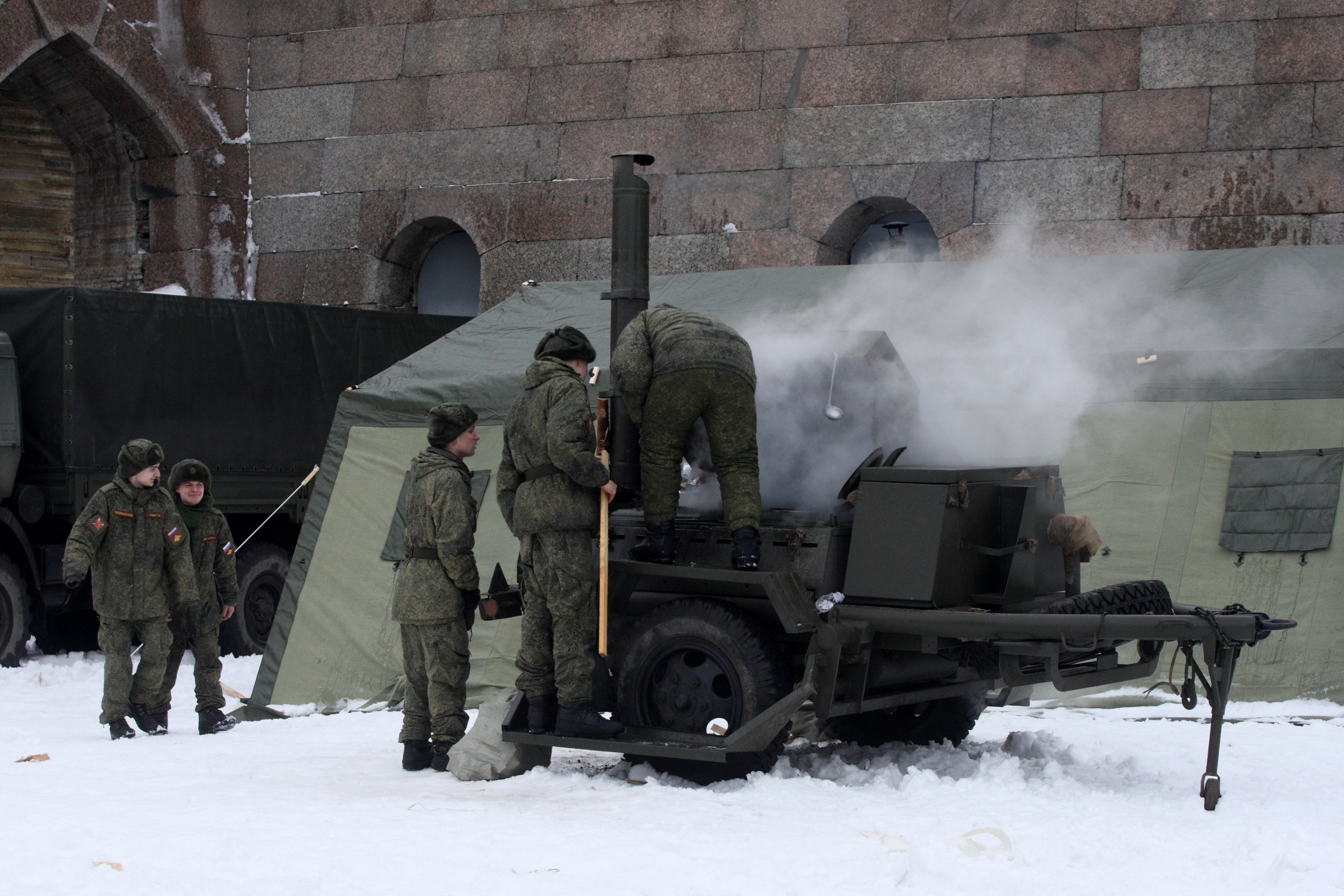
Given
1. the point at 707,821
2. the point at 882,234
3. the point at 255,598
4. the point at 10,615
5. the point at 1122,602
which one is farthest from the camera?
the point at 882,234

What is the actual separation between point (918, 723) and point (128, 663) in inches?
161

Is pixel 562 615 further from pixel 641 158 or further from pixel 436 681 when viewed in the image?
pixel 641 158

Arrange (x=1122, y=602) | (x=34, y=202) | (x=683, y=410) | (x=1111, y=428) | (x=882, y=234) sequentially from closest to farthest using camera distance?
(x=1122, y=602), (x=683, y=410), (x=1111, y=428), (x=882, y=234), (x=34, y=202)

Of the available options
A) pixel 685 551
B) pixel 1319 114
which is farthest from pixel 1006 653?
pixel 1319 114

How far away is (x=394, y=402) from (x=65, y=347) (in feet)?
9.98

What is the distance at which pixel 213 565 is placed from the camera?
26.0 feet

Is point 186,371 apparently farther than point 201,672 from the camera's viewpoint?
Yes

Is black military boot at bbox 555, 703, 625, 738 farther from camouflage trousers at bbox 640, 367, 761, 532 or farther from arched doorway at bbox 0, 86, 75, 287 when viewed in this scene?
arched doorway at bbox 0, 86, 75, 287

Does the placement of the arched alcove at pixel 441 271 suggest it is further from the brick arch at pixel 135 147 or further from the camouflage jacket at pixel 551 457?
the camouflage jacket at pixel 551 457

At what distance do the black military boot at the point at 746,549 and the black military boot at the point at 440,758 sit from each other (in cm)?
152

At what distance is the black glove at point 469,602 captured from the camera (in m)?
6.01

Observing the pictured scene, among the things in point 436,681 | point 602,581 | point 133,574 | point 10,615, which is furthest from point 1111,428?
point 10,615

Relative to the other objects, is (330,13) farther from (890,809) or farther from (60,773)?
(890,809)

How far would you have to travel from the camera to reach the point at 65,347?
1022 centimetres
